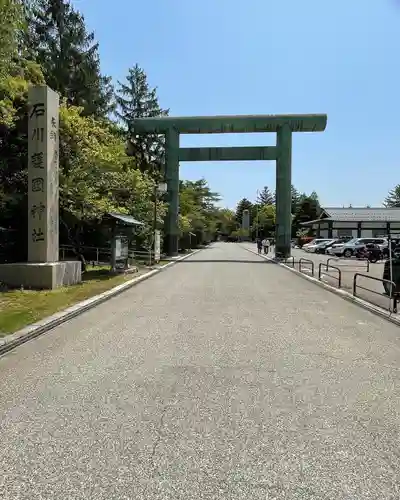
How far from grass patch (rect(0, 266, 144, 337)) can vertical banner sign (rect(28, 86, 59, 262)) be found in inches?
63.4

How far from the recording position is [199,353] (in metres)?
7.12

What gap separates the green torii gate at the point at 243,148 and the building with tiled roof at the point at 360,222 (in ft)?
102

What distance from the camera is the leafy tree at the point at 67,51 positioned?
4022cm

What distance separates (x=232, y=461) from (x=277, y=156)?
3356cm

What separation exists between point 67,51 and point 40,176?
3017cm

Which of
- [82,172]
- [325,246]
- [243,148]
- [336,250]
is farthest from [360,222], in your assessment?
[82,172]

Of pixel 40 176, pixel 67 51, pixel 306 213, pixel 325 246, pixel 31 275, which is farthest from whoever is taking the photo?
pixel 306 213

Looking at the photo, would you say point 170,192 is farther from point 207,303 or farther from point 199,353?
point 199,353

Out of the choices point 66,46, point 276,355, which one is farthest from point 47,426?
Result: point 66,46

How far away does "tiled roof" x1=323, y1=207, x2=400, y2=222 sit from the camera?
65.0m

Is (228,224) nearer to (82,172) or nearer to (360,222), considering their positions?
(360,222)

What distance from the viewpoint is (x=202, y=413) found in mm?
4602

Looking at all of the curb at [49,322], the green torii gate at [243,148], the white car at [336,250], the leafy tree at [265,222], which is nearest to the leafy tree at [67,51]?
the green torii gate at [243,148]

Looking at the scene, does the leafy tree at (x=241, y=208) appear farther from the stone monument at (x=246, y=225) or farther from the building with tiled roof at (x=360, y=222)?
the building with tiled roof at (x=360, y=222)
